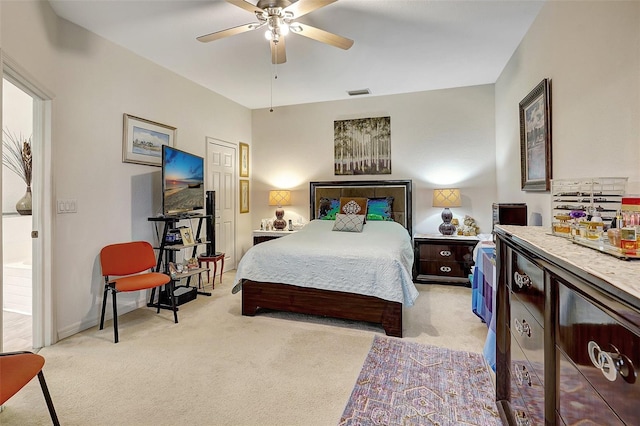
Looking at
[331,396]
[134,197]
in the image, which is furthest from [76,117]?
[331,396]

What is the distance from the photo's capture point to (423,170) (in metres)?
4.98

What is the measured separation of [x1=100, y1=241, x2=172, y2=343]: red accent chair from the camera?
2.88 meters

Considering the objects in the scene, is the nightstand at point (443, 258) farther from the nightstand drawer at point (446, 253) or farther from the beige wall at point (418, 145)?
the beige wall at point (418, 145)

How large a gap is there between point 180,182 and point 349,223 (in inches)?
85.7

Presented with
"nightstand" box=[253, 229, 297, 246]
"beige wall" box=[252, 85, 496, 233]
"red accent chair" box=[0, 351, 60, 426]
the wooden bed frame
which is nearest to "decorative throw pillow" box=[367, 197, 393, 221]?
"beige wall" box=[252, 85, 496, 233]

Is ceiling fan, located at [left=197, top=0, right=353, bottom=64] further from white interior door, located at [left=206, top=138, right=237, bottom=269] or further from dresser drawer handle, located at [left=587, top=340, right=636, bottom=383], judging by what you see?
white interior door, located at [left=206, top=138, right=237, bottom=269]

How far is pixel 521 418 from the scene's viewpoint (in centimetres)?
137

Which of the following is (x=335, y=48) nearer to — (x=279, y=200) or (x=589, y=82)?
(x=589, y=82)

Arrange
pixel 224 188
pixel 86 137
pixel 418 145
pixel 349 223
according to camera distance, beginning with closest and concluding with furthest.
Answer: pixel 86 137, pixel 349 223, pixel 418 145, pixel 224 188

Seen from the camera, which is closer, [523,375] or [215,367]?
[523,375]

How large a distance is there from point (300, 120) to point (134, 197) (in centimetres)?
304

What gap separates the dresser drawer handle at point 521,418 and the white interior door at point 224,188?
4.27 metres

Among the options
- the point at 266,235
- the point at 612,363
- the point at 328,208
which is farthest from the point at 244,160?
the point at 612,363

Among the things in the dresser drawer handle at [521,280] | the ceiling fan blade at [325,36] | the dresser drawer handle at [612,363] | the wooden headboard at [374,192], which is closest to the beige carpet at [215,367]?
the dresser drawer handle at [521,280]
